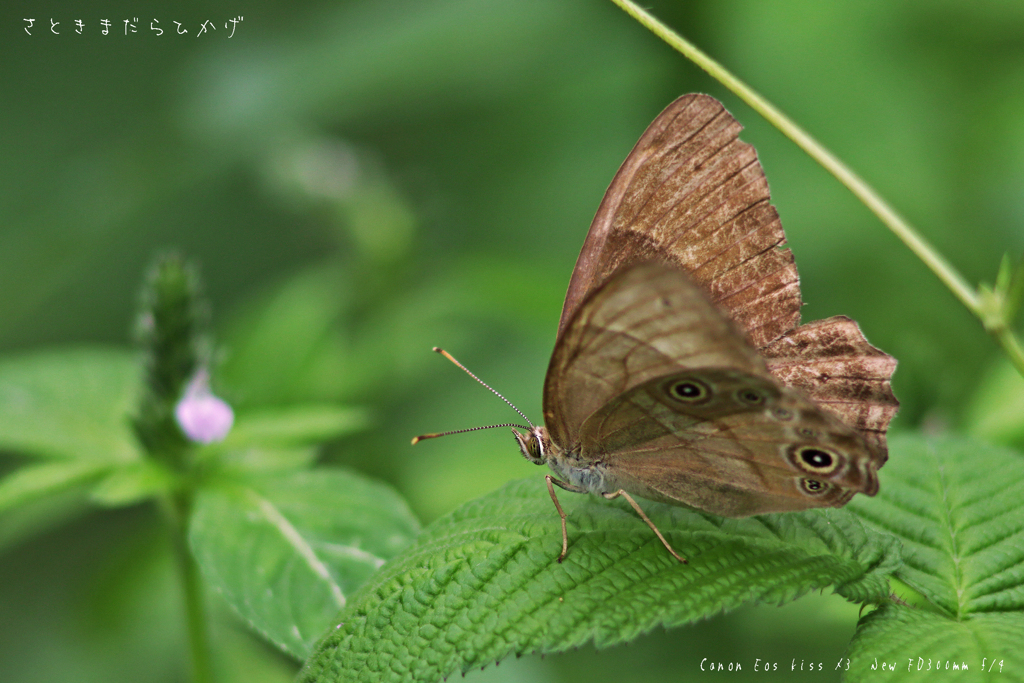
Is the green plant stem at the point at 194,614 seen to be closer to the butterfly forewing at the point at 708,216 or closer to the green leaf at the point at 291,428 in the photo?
the green leaf at the point at 291,428

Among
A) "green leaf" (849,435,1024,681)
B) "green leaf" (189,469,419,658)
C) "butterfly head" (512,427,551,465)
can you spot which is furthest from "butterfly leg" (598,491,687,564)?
"green leaf" (189,469,419,658)

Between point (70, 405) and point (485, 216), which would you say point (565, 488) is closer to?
point (70, 405)

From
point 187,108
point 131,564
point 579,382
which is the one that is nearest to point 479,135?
point 187,108

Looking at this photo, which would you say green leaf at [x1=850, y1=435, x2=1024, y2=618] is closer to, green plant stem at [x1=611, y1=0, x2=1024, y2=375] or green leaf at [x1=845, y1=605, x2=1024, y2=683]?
green leaf at [x1=845, y1=605, x2=1024, y2=683]

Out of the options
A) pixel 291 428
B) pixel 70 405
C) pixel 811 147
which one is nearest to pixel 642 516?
pixel 811 147

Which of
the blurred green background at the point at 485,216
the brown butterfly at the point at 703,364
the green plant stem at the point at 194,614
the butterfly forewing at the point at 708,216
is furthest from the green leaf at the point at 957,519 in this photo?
the green plant stem at the point at 194,614

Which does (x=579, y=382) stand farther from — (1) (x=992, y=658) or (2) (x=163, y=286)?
(2) (x=163, y=286)
